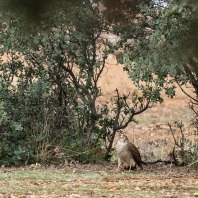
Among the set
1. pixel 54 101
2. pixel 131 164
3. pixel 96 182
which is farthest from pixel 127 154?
pixel 96 182

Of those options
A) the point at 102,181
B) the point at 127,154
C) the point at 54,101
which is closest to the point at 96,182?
the point at 102,181

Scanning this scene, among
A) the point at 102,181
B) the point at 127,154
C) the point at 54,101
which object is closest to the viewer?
the point at 102,181

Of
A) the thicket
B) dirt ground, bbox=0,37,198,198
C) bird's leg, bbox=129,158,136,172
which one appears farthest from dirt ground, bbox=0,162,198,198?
the thicket

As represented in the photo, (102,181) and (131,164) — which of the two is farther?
(131,164)

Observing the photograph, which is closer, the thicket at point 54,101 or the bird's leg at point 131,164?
the bird's leg at point 131,164

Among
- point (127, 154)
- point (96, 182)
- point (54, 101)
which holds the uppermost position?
point (54, 101)

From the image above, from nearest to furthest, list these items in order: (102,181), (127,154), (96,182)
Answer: (96,182) → (102,181) → (127,154)

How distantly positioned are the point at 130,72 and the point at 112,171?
6.06 feet

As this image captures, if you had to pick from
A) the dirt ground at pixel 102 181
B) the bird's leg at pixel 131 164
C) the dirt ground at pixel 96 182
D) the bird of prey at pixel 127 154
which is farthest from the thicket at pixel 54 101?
the bird's leg at pixel 131 164

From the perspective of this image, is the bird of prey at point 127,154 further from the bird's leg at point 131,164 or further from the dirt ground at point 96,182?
the dirt ground at point 96,182

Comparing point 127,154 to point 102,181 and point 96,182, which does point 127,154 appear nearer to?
point 102,181

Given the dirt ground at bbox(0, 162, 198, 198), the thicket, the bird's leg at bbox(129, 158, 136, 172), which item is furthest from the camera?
the thicket

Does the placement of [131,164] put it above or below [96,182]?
above

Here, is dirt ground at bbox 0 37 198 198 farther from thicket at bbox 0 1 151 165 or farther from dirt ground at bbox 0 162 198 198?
thicket at bbox 0 1 151 165
